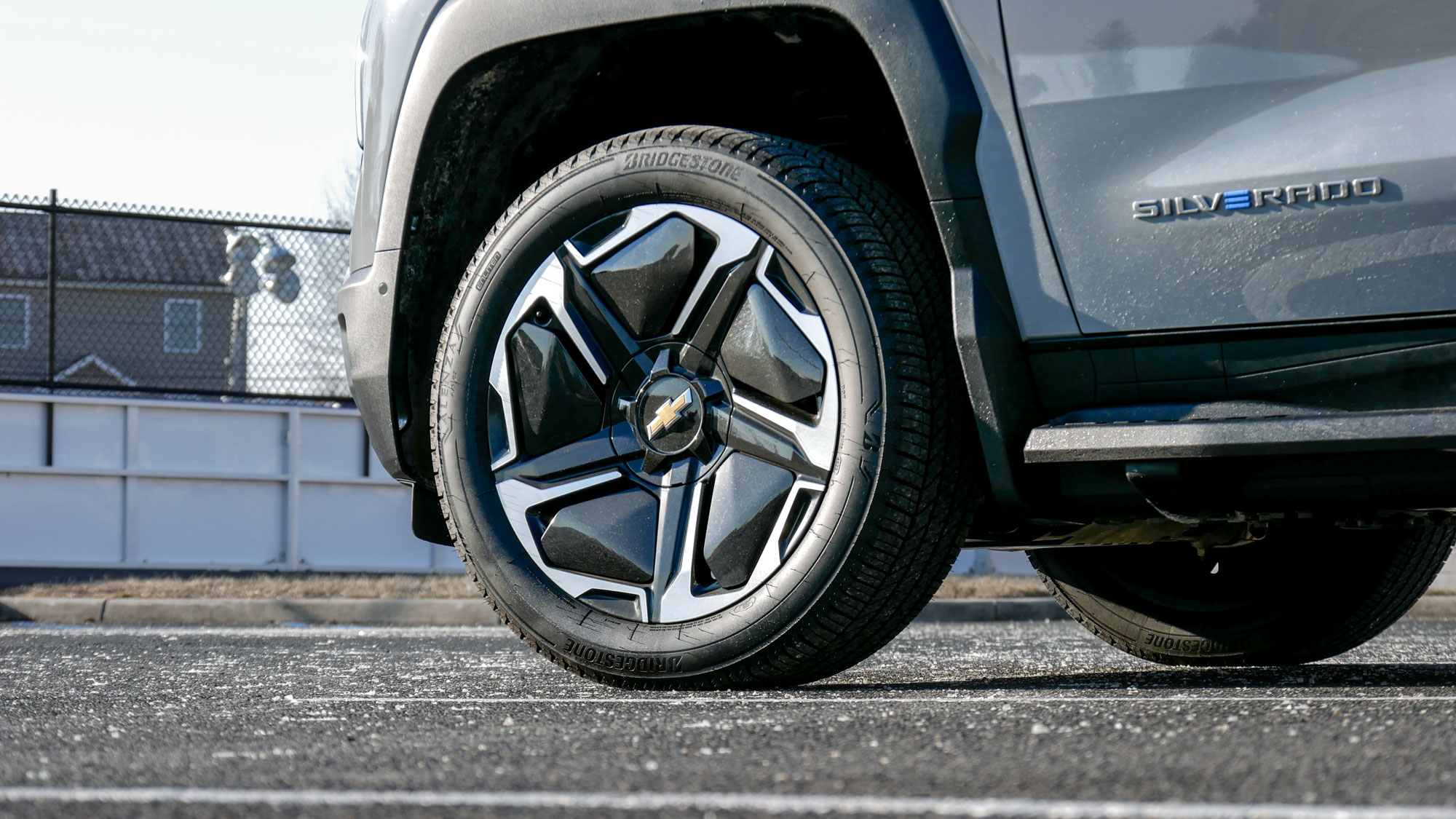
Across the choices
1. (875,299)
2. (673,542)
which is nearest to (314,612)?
(673,542)

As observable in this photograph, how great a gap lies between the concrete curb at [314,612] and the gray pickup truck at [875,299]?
4.30 metres

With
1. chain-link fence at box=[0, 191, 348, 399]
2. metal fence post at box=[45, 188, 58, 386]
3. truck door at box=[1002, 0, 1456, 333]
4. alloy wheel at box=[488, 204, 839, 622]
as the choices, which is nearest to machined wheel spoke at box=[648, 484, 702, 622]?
alloy wheel at box=[488, 204, 839, 622]

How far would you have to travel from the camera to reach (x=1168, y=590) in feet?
10.4

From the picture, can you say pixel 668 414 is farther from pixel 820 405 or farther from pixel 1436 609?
pixel 1436 609

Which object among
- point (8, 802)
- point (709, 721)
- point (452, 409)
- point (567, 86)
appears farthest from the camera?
point (567, 86)

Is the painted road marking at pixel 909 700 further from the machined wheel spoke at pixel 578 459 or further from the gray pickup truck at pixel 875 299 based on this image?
the machined wheel spoke at pixel 578 459

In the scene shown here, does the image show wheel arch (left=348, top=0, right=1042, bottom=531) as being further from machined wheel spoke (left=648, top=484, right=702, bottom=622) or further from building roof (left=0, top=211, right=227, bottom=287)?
building roof (left=0, top=211, right=227, bottom=287)

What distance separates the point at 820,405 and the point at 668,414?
280mm

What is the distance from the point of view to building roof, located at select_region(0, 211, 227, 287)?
9500 millimetres

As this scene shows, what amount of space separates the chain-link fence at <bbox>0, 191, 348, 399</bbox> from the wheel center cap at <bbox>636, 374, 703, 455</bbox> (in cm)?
722

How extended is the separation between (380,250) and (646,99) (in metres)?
0.64

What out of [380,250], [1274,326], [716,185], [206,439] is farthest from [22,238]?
[1274,326]

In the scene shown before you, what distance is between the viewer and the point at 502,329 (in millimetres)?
2523

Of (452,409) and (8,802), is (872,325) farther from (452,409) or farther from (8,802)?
(8,802)
